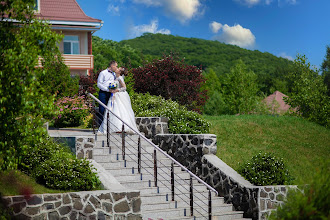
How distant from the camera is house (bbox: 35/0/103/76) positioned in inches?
1262

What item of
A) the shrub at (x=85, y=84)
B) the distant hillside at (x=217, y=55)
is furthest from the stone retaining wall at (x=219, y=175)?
the distant hillside at (x=217, y=55)

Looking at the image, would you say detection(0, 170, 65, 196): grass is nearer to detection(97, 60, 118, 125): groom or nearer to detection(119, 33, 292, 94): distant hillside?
detection(97, 60, 118, 125): groom

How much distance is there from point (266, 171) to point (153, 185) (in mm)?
3310

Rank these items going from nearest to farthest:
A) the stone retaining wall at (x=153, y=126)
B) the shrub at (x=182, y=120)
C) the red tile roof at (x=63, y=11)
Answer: the shrub at (x=182, y=120) < the stone retaining wall at (x=153, y=126) < the red tile roof at (x=63, y=11)

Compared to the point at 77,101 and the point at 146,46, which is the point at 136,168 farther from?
the point at 146,46

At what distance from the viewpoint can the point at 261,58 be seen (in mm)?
75188

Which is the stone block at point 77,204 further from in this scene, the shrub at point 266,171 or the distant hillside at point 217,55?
the distant hillside at point 217,55

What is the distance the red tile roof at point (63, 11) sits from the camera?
1259 inches

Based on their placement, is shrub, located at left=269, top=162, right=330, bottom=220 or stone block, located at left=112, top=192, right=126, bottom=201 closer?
shrub, located at left=269, top=162, right=330, bottom=220

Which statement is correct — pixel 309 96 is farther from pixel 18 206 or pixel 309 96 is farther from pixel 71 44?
pixel 18 206

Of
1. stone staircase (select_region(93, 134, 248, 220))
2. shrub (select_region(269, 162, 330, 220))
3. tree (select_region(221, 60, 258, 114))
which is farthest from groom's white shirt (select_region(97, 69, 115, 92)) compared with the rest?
tree (select_region(221, 60, 258, 114))

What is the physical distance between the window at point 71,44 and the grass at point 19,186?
23.5 m

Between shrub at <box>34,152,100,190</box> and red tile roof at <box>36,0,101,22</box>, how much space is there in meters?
22.3

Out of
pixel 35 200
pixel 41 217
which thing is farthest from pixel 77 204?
pixel 35 200
